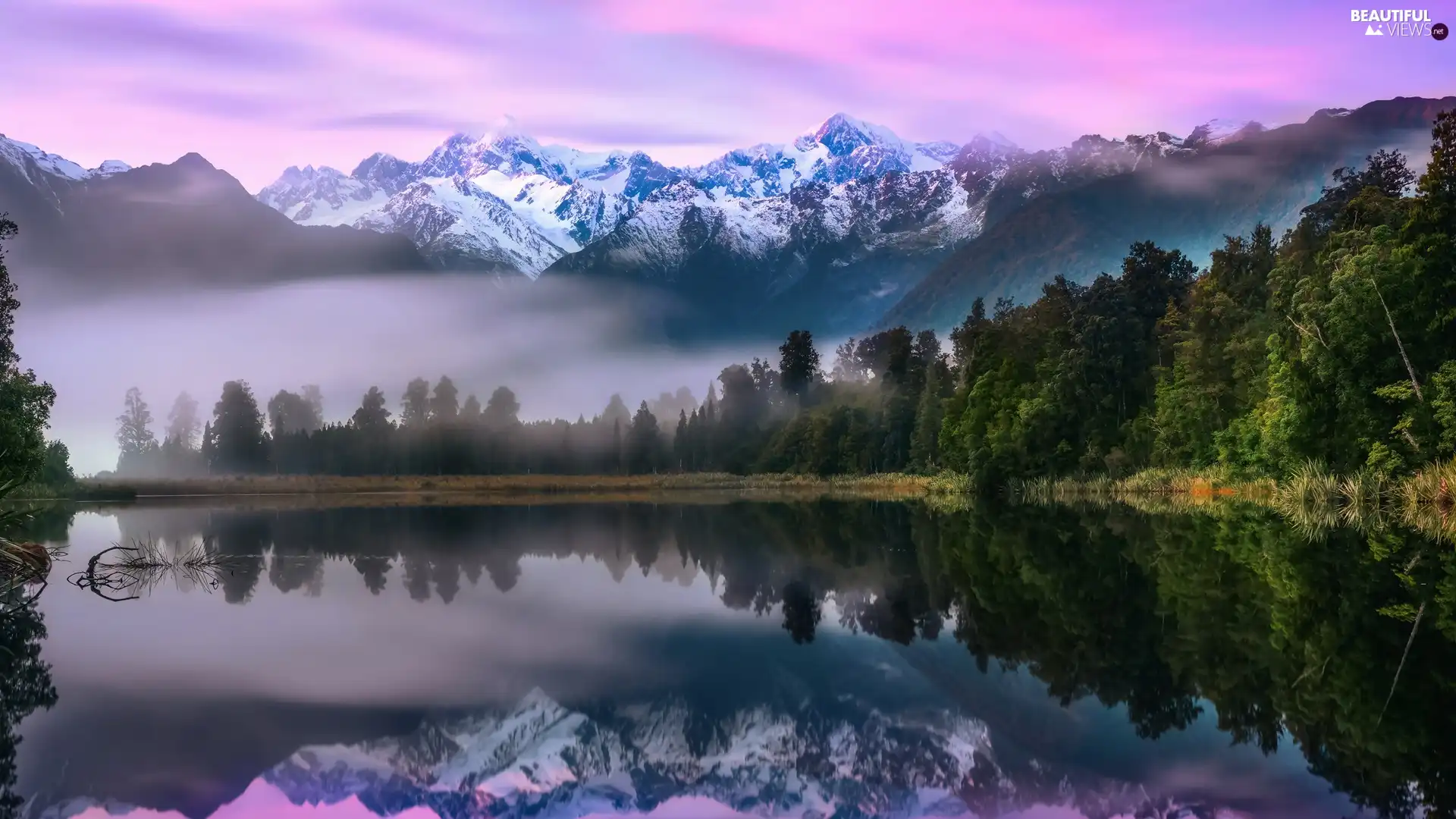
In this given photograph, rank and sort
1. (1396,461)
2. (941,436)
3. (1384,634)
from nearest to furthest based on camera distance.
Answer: (1384,634), (1396,461), (941,436)

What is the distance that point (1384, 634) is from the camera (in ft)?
62.0

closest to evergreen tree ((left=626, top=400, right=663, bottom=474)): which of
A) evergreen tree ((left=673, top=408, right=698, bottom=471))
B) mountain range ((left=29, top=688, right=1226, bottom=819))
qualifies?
evergreen tree ((left=673, top=408, right=698, bottom=471))

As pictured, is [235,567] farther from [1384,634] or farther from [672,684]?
[1384,634]

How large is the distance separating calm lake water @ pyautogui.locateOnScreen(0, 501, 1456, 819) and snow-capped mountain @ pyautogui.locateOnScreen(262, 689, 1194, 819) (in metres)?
0.05

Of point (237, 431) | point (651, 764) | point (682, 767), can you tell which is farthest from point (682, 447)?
point (682, 767)

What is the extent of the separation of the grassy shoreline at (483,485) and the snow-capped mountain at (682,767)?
10264 cm

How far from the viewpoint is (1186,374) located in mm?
82188

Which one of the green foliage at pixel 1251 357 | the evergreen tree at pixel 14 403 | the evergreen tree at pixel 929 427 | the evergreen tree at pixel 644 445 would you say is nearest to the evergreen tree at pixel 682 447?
the evergreen tree at pixel 644 445

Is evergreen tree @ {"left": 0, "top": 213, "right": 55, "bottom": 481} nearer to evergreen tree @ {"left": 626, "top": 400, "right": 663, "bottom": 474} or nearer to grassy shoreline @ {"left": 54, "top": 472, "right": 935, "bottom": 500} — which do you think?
grassy shoreline @ {"left": 54, "top": 472, "right": 935, "bottom": 500}

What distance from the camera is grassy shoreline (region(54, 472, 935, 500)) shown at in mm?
131500

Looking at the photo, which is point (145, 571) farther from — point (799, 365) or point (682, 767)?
point (799, 365)

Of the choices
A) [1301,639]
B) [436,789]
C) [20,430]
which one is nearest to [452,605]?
[436,789]

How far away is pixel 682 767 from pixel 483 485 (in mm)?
146201

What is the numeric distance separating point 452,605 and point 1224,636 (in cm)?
1631
